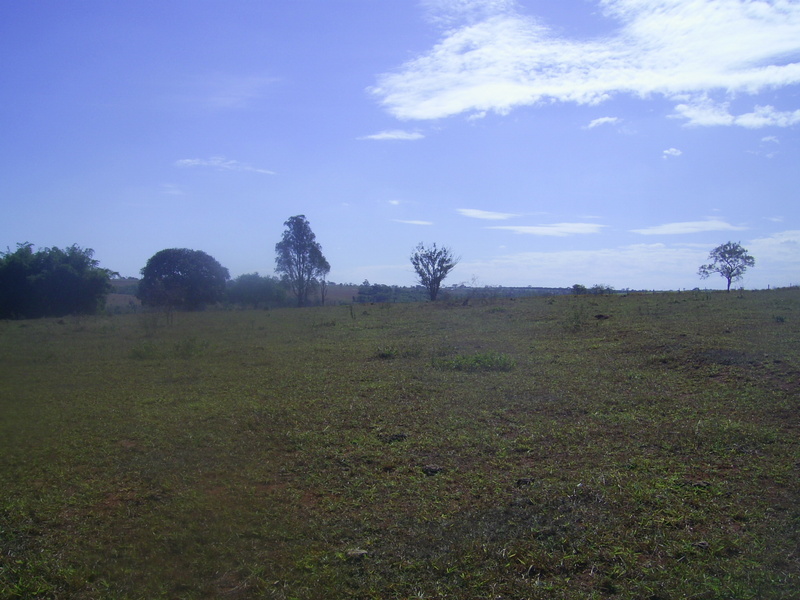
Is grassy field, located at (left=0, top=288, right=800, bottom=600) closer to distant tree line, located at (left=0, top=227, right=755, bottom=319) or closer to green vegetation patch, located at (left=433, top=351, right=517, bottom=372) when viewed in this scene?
green vegetation patch, located at (left=433, top=351, right=517, bottom=372)

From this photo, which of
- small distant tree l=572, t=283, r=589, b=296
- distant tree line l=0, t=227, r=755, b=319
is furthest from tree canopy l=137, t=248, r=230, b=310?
small distant tree l=572, t=283, r=589, b=296

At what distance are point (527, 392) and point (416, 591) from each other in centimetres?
525

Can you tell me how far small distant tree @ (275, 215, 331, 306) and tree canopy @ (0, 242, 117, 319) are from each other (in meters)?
13.8

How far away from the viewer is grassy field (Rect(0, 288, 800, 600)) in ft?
10.7

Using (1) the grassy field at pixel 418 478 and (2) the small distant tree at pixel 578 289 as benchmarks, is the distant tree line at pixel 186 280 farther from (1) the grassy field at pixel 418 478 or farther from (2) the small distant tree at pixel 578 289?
(1) the grassy field at pixel 418 478

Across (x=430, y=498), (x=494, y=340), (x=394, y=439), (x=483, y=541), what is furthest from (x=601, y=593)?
(x=494, y=340)

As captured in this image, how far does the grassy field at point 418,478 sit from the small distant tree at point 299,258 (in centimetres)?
3215

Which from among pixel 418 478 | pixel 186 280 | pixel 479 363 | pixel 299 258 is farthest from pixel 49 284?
pixel 418 478

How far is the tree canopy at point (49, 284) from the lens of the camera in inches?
1150

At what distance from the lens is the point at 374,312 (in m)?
26.0

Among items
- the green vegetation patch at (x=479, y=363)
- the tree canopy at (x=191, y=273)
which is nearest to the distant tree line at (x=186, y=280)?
the tree canopy at (x=191, y=273)

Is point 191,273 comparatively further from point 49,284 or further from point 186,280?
point 49,284

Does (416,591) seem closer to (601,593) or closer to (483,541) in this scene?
(483,541)

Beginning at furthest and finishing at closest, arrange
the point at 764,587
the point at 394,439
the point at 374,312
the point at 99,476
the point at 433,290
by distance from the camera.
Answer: the point at 433,290, the point at 374,312, the point at 394,439, the point at 99,476, the point at 764,587
